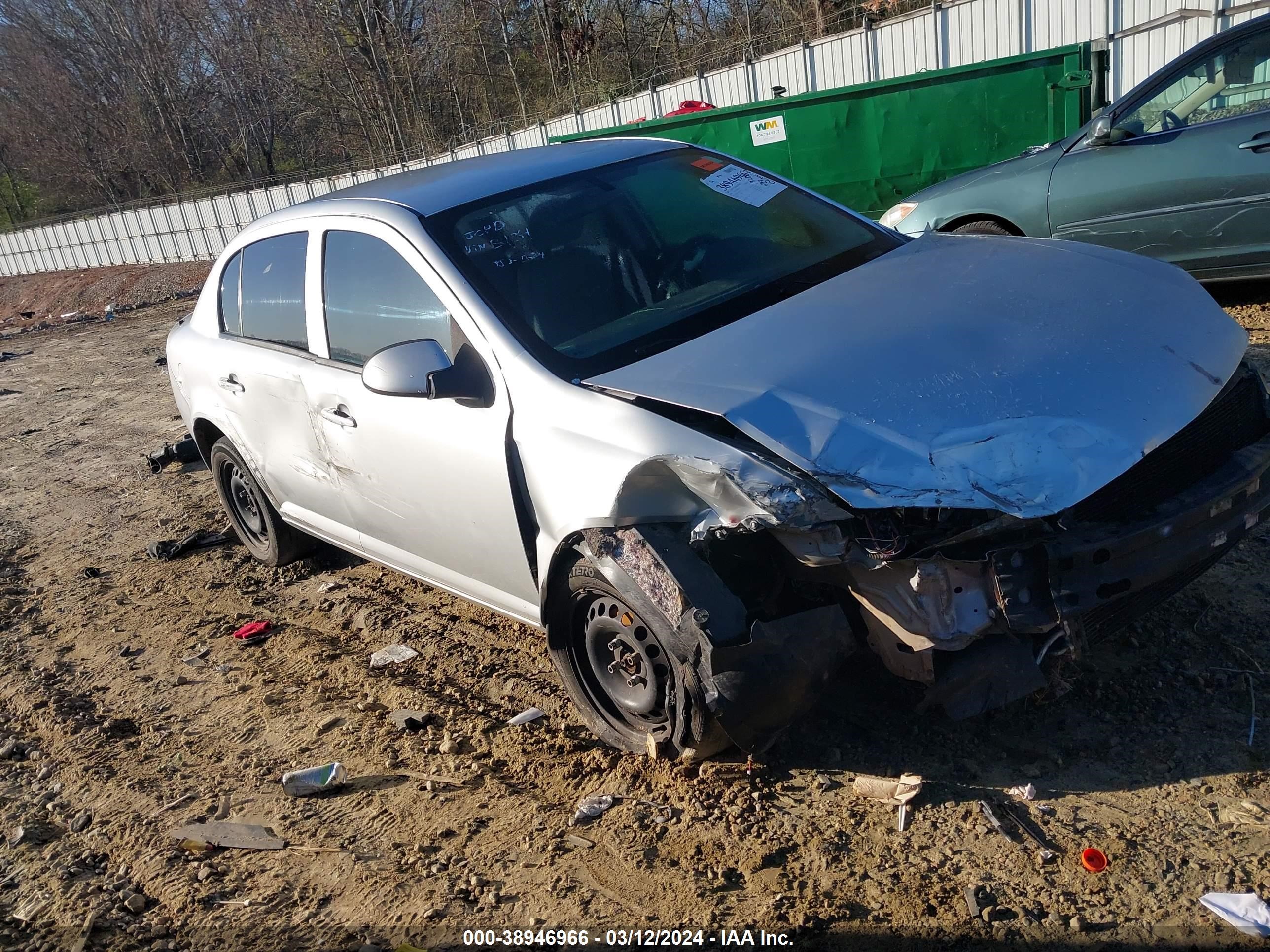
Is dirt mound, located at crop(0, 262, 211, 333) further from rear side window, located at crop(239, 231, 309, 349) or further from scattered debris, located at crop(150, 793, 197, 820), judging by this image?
scattered debris, located at crop(150, 793, 197, 820)

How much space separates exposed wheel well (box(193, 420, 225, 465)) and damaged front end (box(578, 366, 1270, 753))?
3228 mm

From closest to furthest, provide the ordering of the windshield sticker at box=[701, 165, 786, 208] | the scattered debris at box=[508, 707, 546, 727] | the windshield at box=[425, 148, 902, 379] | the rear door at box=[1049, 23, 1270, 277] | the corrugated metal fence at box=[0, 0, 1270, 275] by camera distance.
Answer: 1. the windshield at box=[425, 148, 902, 379]
2. the scattered debris at box=[508, 707, 546, 727]
3. the windshield sticker at box=[701, 165, 786, 208]
4. the rear door at box=[1049, 23, 1270, 277]
5. the corrugated metal fence at box=[0, 0, 1270, 275]

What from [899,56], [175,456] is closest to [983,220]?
[175,456]

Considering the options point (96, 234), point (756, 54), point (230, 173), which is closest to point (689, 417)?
point (756, 54)

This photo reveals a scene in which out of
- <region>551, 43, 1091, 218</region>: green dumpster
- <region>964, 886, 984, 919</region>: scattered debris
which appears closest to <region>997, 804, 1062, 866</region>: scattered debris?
<region>964, 886, 984, 919</region>: scattered debris

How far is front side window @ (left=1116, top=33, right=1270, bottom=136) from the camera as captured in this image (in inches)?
247

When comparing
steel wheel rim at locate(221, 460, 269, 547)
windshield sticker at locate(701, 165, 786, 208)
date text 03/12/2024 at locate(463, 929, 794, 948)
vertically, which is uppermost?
windshield sticker at locate(701, 165, 786, 208)

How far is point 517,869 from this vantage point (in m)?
2.96

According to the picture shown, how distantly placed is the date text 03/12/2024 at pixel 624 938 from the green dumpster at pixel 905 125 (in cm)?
885

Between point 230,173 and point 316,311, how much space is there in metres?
43.3

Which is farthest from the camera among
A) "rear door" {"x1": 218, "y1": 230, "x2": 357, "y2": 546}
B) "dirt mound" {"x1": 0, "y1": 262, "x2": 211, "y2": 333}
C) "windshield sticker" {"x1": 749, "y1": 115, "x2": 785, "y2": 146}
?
"dirt mound" {"x1": 0, "y1": 262, "x2": 211, "y2": 333}

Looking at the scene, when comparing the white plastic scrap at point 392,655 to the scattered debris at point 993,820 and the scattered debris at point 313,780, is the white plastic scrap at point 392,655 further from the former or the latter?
the scattered debris at point 993,820

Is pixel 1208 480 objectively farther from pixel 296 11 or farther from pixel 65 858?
pixel 296 11

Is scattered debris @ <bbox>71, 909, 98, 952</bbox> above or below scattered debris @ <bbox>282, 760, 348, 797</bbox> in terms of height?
above
